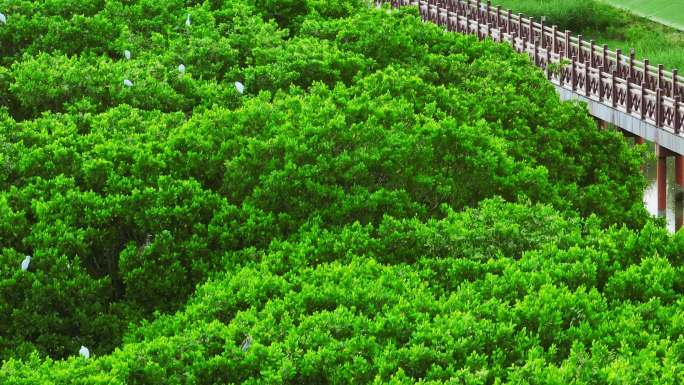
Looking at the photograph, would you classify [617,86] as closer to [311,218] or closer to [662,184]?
[662,184]

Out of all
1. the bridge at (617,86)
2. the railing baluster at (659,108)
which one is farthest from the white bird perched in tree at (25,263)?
the railing baluster at (659,108)

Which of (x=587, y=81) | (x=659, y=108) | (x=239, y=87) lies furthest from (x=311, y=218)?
(x=587, y=81)

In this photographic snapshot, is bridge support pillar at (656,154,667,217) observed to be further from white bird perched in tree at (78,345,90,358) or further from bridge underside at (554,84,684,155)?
white bird perched in tree at (78,345,90,358)

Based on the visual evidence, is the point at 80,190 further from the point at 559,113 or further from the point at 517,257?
the point at 559,113

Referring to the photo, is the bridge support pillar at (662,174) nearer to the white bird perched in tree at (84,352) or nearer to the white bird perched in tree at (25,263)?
the white bird perched in tree at (25,263)

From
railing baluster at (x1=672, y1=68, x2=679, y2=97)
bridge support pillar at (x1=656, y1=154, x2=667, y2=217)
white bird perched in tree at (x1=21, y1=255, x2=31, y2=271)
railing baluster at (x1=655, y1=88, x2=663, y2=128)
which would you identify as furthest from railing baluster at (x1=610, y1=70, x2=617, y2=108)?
white bird perched in tree at (x1=21, y1=255, x2=31, y2=271)

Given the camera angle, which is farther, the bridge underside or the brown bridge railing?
the brown bridge railing

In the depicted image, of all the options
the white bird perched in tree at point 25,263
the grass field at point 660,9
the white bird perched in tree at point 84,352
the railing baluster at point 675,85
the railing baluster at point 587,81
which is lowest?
the grass field at point 660,9
